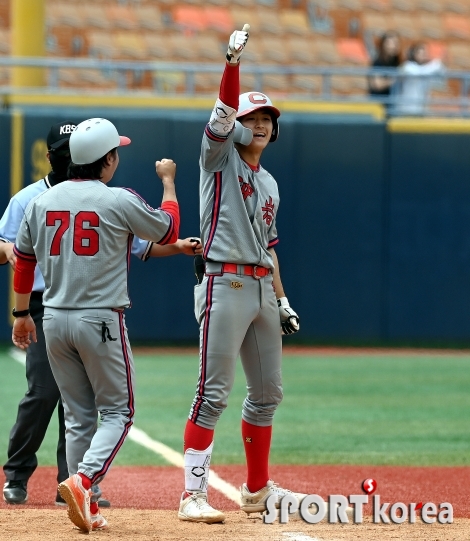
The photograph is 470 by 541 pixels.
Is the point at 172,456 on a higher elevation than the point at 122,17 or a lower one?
lower

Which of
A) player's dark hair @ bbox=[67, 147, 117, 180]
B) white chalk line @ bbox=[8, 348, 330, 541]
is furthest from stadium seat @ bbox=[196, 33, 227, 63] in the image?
player's dark hair @ bbox=[67, 147, 117, 180]

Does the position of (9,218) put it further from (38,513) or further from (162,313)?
(162,313)

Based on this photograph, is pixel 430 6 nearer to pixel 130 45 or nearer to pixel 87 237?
pixel 130 45

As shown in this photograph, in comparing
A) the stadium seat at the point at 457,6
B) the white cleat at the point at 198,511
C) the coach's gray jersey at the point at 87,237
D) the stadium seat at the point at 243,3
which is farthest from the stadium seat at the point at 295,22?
the white cleat at the point at 198,511

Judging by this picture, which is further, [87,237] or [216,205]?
[216,205]

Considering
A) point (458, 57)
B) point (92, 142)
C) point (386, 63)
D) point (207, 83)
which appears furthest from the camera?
point (458, 57)

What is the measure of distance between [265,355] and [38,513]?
1.38 meters

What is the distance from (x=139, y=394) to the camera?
10.6 m

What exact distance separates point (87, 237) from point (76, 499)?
3.84ft

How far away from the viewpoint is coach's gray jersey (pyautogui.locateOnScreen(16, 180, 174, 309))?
4910 millimetres

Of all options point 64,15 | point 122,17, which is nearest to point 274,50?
point 122,17

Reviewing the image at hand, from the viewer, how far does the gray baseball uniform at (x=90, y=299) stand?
16.0 feet

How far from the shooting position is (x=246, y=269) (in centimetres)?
529

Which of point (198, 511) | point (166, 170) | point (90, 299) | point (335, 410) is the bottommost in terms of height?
point (335, 410)
